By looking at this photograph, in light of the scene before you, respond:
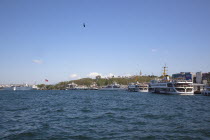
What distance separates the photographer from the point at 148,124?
21984 mm

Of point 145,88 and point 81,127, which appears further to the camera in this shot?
point 145,88

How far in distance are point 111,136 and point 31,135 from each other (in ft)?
23.5

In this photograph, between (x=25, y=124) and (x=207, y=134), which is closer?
(x=207, y=134)

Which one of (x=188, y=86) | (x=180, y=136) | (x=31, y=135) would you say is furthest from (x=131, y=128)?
(x=188, y=86)

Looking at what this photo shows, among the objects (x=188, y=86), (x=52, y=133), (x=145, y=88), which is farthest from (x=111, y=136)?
(x=145, y=88)

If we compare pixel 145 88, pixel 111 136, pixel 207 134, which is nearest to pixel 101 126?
pixel 111 136

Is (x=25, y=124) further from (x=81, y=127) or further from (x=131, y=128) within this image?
(x=131, y=128)

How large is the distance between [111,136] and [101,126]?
4.05 meters

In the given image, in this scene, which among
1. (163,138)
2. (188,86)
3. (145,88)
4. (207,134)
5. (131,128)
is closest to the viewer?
(163,138)

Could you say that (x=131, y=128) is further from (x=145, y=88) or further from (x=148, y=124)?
(x=145, y=88)

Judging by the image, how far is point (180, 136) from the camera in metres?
17.2

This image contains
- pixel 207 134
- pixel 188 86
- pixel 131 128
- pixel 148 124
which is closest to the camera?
pixel 207 134

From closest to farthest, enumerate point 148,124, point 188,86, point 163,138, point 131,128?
point 163,138
point 131,128
point 148,124
point 188,86

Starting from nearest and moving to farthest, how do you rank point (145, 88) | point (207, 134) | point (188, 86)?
point (207, 134)
point (188, 86)
point (145, 88)
